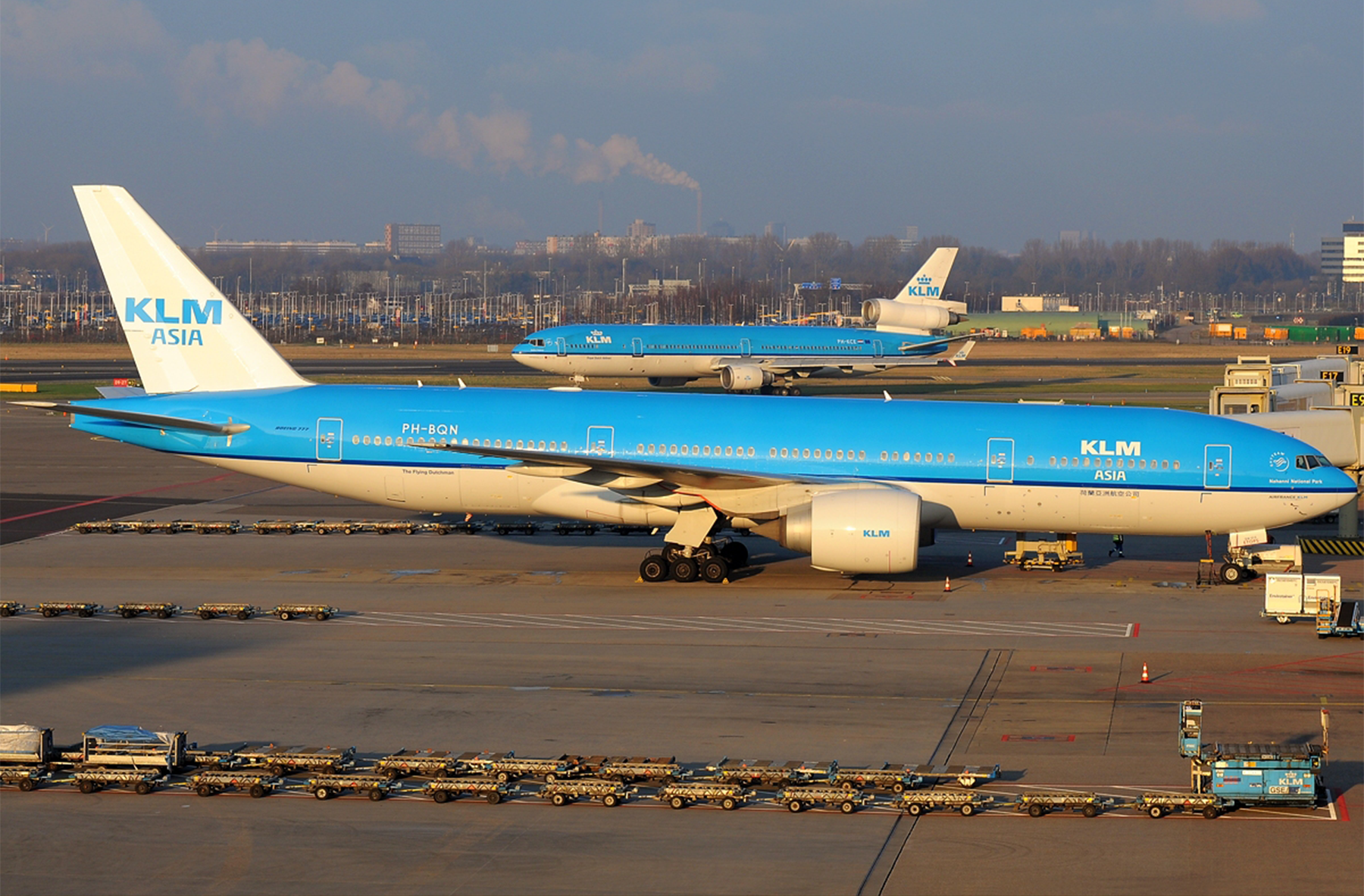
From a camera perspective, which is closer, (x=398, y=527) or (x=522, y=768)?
(x=522, y=768)

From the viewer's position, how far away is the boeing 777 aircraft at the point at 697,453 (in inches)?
1200

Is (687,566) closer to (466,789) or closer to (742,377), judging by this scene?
(466,789)

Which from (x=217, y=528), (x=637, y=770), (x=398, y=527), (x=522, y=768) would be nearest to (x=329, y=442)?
(x=398, y=527)

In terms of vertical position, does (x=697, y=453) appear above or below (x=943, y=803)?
above

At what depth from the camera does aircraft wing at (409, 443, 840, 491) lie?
96.5 ft

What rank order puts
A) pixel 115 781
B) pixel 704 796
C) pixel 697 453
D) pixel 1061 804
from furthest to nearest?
pixel 697 453, pixel 115 781, pixel 704 796, pixel 1061 804

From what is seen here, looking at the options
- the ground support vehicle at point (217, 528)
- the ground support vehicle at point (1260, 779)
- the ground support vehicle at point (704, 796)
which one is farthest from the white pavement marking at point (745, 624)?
the ground support vehicle at point (217, 528)

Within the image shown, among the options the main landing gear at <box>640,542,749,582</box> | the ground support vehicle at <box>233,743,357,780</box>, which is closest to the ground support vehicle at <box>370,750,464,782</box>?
the ground support vehicle at <box>233,743,357,780</box>

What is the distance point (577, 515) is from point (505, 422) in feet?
9.13

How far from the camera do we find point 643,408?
3234 cm

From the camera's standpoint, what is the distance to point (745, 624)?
2742 cm

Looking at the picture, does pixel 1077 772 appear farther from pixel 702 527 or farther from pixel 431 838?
pixel 702 527

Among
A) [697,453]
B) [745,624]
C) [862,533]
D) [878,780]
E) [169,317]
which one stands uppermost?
[169,317]

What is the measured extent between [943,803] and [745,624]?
1083 centimetres
